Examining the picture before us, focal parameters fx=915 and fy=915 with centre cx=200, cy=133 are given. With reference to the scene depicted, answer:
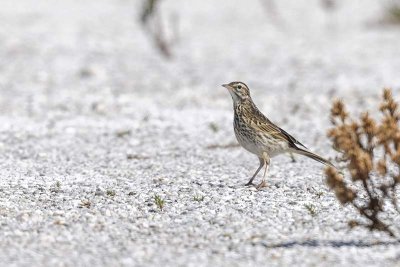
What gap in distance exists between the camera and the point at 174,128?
13.4 meters

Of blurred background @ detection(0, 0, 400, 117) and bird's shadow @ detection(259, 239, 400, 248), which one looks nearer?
bird's shadow @ detection(259, 239, 400, 248)

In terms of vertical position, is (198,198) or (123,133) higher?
(198,198)

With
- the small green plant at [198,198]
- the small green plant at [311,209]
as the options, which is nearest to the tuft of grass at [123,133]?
the small green plant at [198,198]

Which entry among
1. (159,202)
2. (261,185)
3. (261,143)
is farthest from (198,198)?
(261,143)

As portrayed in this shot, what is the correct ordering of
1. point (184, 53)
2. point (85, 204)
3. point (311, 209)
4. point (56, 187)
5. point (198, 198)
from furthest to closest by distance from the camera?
point (184, 53), point (56, 187), point (198, 198), point (85, 204), point (311, 209)

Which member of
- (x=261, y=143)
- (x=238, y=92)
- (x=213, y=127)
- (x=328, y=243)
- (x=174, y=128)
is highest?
(x=238, y=92)

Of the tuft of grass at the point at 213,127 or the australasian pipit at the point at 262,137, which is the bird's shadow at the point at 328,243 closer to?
the australasian pipit at the point at 262,137

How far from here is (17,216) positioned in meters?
7.89

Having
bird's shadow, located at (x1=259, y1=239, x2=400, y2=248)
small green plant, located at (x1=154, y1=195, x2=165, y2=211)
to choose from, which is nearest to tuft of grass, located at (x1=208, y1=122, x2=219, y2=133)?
small green plant, located at (x1=154, y1=195, x2=165, y2=211)

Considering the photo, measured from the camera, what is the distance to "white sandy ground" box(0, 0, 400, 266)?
7090 mm

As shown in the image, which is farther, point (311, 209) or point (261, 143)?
point (261, 143)

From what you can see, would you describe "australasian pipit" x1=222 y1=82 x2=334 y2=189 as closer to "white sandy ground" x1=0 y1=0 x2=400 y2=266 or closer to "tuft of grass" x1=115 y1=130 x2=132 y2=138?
"white sandy ground" x1=0 y1=0 x2=400 y2=266

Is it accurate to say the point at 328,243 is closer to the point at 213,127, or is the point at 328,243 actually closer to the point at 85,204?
the point at 85,204

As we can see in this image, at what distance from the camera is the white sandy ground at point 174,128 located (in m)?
7.09
